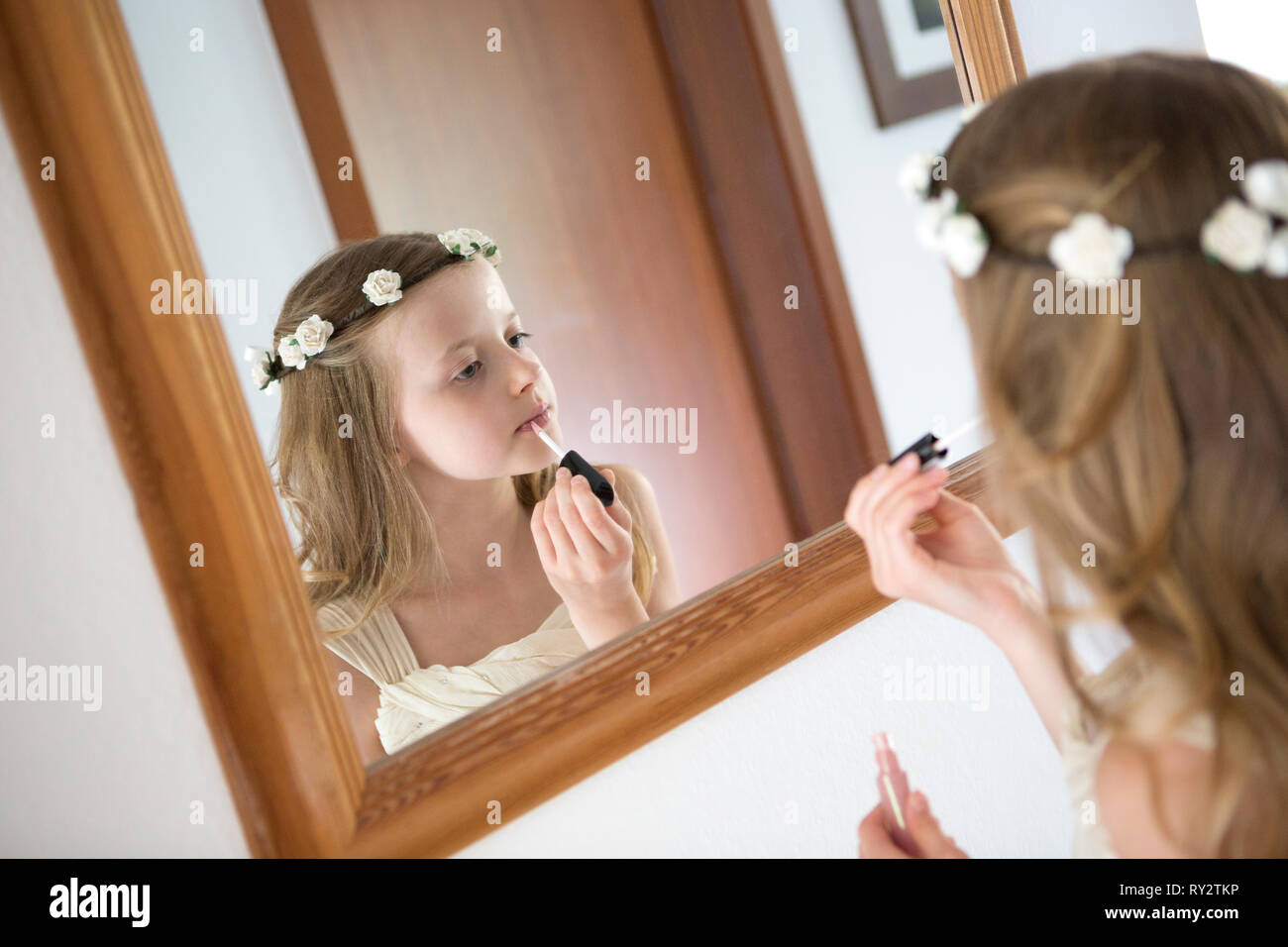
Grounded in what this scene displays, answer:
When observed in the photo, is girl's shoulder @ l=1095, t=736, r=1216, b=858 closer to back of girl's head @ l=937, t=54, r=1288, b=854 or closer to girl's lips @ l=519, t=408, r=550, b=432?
back of girl's head @ l=937, t=54, r=1288, b=854

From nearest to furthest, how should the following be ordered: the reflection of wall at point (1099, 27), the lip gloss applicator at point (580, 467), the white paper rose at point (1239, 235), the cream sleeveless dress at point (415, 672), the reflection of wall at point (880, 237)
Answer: the white paper rose at point (1239, 235), the cream sleeveless dress at point (415, 672), the lip gloss applicator at point (580, 467), the reflection of wall at point (880, 237), the reflection of wall at point (1099, 27)

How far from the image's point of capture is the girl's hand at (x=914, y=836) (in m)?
0.55

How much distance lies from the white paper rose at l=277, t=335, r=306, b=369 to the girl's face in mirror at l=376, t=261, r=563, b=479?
5 centimetres

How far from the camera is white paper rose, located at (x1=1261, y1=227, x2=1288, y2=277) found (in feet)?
1.52

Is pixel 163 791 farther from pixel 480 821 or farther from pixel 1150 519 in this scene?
pixel 1150 519

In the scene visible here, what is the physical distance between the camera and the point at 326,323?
1.89 ft

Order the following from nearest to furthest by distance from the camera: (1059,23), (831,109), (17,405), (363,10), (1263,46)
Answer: (17,405) < (363,10) < (831,109) < (1059,23) < (1263,46)

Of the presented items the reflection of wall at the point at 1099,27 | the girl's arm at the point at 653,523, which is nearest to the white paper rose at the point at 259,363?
the girl's arm at the point at 653,523

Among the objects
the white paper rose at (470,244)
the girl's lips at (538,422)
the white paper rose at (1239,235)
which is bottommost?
the girl's lips at (538,422)

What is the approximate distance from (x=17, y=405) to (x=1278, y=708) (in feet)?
1.94

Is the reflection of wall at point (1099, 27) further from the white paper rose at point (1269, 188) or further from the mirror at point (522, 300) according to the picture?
the white paper rose at point (1269, 188)

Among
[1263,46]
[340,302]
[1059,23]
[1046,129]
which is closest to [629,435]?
[340,302]

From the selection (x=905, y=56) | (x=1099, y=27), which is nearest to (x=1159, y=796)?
(x=905, y=56)

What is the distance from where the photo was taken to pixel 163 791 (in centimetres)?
50
